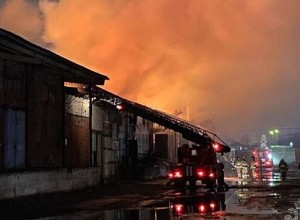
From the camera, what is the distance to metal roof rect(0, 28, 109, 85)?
18453 millimetres

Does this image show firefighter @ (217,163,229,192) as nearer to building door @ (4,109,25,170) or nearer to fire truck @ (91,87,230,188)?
fire truck @ (91,87,230,188)

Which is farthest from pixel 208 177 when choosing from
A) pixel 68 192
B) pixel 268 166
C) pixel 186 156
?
pixel 268 166

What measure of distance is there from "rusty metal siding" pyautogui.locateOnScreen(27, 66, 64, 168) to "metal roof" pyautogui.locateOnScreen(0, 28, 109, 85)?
48cm

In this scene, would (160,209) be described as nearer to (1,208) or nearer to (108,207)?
(108,207)

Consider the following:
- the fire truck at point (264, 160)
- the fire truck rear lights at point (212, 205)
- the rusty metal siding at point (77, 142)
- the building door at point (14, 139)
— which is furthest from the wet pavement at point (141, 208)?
the fire truck at point (264, 160)

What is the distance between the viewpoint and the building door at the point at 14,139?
60.0ft

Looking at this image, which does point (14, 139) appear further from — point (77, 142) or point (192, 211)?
point (192, 211)

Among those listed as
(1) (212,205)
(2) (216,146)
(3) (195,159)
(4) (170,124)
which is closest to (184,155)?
(3) (195,159)

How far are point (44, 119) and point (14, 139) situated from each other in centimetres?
228

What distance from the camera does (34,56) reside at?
19.6 metres

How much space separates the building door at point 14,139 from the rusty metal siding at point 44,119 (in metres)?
0.36

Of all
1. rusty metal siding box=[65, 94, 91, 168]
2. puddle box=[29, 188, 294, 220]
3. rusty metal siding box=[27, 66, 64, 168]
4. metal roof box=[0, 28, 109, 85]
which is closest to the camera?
puddle box=[29, 188, 294, 220]

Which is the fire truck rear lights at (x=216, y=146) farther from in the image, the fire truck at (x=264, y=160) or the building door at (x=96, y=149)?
the fire truck at (x=264, y=160)

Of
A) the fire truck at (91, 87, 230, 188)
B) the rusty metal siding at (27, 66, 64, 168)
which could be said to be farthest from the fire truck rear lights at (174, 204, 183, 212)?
the fire truck at (91, 87, 230, 188)
